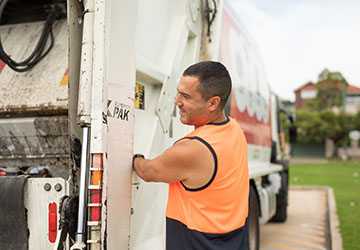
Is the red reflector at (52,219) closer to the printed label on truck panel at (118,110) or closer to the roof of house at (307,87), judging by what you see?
the printed label on truck panel at (118,110)

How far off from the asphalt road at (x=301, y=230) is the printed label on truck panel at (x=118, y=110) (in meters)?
4.19

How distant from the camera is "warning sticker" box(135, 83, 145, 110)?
94.7 inches

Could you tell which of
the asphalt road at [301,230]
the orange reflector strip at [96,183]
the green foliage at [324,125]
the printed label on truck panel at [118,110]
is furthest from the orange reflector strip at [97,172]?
the green foliage at [324,125]

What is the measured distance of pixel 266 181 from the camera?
223 inches

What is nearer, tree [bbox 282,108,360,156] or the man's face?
the man's face

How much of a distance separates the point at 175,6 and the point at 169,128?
0.89 meters

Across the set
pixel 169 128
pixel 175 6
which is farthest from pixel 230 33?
pixel 169 128

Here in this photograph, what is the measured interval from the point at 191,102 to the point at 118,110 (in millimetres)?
379

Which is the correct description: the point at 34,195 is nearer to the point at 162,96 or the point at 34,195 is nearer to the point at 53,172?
the point at 53,172

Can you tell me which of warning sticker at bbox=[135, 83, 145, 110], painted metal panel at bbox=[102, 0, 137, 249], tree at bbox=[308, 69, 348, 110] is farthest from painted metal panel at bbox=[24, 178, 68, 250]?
tree at bbox=[308, 69, 348, 110]

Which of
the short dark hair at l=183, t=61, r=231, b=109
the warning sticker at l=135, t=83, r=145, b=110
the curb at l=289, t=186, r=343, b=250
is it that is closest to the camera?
the short dark hair at l=183, t=61, r=231, b=109

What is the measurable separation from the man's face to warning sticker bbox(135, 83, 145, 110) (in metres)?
0.42

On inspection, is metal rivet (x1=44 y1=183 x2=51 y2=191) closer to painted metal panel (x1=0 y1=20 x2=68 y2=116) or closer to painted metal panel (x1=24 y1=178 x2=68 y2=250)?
painted metal panel (x1=24 y1=178 x2=68 y2=250)

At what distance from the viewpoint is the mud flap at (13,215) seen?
2.18m
